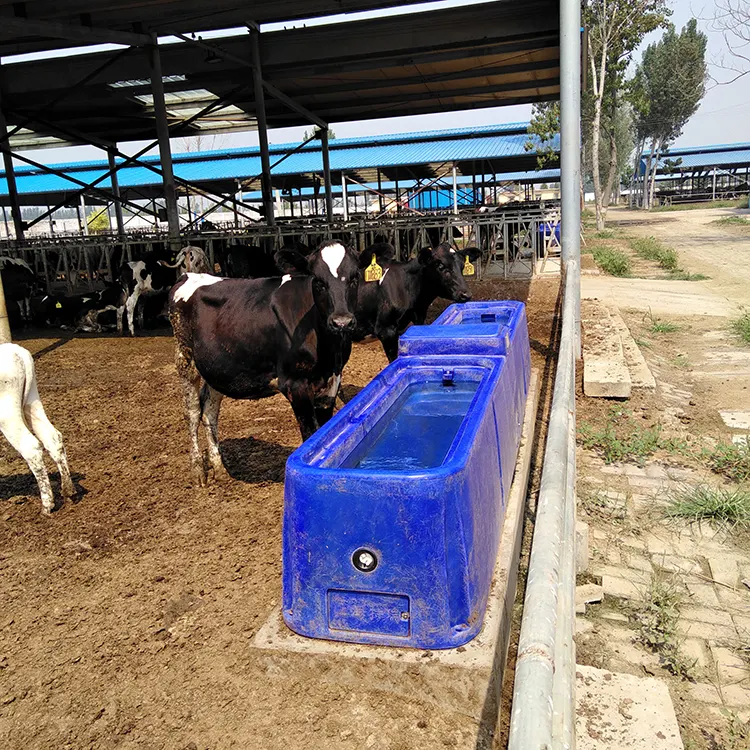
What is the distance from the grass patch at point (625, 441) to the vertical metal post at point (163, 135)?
10386 millimetres

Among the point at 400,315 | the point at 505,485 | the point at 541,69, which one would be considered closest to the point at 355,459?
the point at 505,485

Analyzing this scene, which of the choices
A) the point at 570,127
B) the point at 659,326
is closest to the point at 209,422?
the point at 570,127

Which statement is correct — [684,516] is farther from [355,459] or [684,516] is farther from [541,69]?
[541,69]

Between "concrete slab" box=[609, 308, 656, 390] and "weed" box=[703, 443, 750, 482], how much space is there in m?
1.73

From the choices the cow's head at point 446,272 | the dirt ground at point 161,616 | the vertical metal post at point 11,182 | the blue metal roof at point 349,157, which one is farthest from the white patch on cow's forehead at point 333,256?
the blue metal roof at point 349,157

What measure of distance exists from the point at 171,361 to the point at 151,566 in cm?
634

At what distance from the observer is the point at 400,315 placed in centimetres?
757

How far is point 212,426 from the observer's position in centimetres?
520

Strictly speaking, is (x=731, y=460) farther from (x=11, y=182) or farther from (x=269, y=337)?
(x=11, y=182)

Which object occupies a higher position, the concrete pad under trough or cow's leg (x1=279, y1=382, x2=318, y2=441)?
cow's leg (x1=279, y1=382, x2=318, y2=441)

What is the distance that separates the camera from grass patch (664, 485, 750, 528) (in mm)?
4078

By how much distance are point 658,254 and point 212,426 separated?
17540mm

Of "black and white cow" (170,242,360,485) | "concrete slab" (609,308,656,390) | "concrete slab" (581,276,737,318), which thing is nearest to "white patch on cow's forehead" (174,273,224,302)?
"black and white cow" (170,242,360,485)

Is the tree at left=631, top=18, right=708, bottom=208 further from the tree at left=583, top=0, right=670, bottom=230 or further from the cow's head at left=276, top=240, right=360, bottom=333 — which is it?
the cow's head at left=276, top=240, right=360, bottom=333
